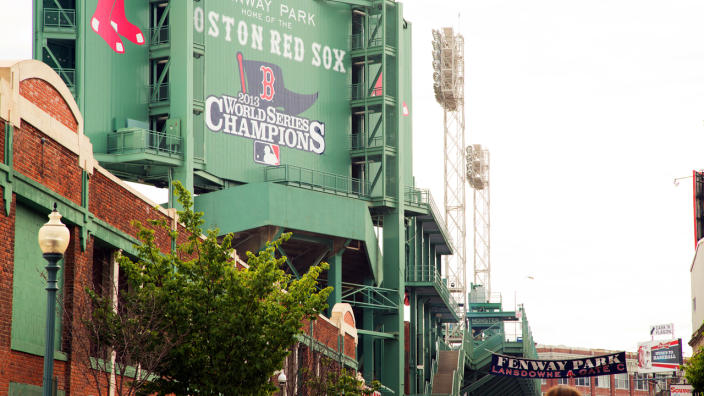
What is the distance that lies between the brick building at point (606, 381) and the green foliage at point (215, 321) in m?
112

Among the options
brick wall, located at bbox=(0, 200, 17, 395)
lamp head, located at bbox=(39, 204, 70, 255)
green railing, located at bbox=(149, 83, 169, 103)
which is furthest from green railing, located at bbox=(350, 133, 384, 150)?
lamp head, located at bbox=(39, 204, 70, 255)

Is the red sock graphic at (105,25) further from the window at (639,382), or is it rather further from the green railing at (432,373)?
the window at (639,382)

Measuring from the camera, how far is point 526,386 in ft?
254

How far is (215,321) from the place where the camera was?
2048 cm

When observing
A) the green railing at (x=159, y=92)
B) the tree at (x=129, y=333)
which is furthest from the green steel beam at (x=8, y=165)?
the green railing at (x=159, y=92)

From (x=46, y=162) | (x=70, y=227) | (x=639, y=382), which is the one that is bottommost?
(x=639, y=382)

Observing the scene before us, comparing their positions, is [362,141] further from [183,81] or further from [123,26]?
[123,26]

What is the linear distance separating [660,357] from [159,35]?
307 feet

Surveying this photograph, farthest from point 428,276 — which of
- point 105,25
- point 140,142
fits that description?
point 105,25

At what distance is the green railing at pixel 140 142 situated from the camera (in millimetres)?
50250

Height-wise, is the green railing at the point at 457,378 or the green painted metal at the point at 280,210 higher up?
the green painted metal at the point at 280,210

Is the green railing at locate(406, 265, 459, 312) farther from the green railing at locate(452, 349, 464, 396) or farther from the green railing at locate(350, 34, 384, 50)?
the green railing at locate(350, 34, 384, 50)

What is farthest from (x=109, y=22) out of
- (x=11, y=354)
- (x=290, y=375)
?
(x=11, y=354)

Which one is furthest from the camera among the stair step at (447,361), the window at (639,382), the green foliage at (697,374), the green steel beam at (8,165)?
the window at (639,382)
